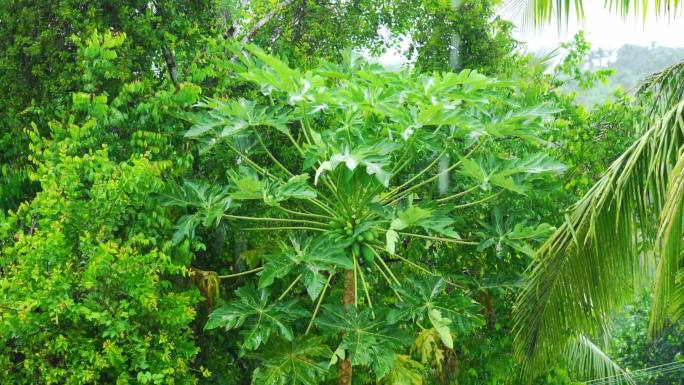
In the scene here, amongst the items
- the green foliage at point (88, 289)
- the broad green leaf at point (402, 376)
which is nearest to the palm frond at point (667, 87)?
the broad green leaf at point (402, 376)

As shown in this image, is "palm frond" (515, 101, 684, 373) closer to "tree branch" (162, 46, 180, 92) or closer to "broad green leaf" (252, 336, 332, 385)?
"broad green leaf" (252, 336, 332, 385)

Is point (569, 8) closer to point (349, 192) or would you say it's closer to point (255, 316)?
point (349, 192)

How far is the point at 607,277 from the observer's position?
15.0 feet

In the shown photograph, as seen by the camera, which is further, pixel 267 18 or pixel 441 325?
pixel 267 18

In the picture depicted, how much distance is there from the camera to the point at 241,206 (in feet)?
17.8

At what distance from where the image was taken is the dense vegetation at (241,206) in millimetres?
4348

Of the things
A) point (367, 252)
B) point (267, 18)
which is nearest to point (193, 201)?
point (367, 252)

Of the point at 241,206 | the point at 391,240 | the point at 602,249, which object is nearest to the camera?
the point at 391,240

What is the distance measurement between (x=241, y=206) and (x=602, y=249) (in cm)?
221

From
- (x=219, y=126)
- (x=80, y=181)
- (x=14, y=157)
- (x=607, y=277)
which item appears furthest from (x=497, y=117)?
(x=14, y=157)

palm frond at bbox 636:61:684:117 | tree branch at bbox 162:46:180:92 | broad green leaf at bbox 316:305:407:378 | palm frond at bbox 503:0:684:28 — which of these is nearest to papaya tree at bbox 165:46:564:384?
broad green leaf at bbox 316:305:407:378

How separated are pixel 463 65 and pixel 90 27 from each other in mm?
4039

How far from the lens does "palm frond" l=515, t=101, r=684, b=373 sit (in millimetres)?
4379

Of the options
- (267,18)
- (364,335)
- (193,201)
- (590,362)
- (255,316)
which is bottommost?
(590,362)
